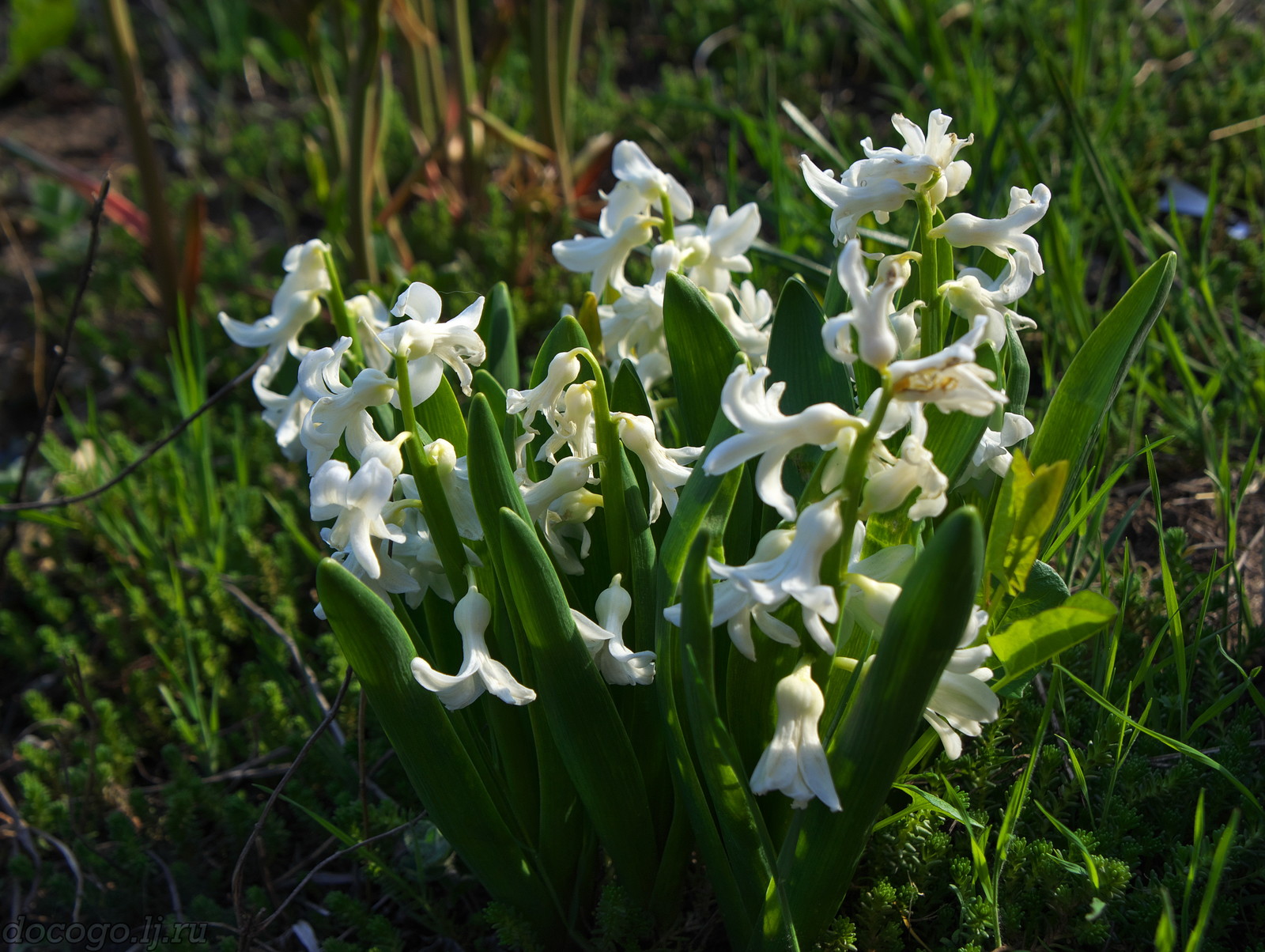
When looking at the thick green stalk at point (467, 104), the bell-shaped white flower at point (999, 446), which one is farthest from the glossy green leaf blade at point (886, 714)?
the thick green stalk at point (467, 104)

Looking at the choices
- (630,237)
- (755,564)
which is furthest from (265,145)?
(755,564)

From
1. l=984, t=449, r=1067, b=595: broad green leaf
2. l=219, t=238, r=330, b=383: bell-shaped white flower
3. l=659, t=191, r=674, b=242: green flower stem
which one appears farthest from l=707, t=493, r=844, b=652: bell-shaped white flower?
l=219, t=238, r=330, b=383: bell-shaped white flower

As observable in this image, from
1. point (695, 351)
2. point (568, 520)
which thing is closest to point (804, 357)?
point (695, 351)

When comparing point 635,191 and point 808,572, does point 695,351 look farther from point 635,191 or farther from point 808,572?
point 808,572

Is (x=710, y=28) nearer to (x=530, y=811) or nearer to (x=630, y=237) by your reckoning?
(x=630, y=237)

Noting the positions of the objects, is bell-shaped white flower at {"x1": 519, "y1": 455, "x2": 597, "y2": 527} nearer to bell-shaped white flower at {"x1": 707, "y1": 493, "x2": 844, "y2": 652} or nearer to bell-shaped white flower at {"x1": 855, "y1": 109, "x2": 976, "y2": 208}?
bell-shaped white flower at {"x1": 707, "y1": 493, "x2": 844, "y2": 652}
